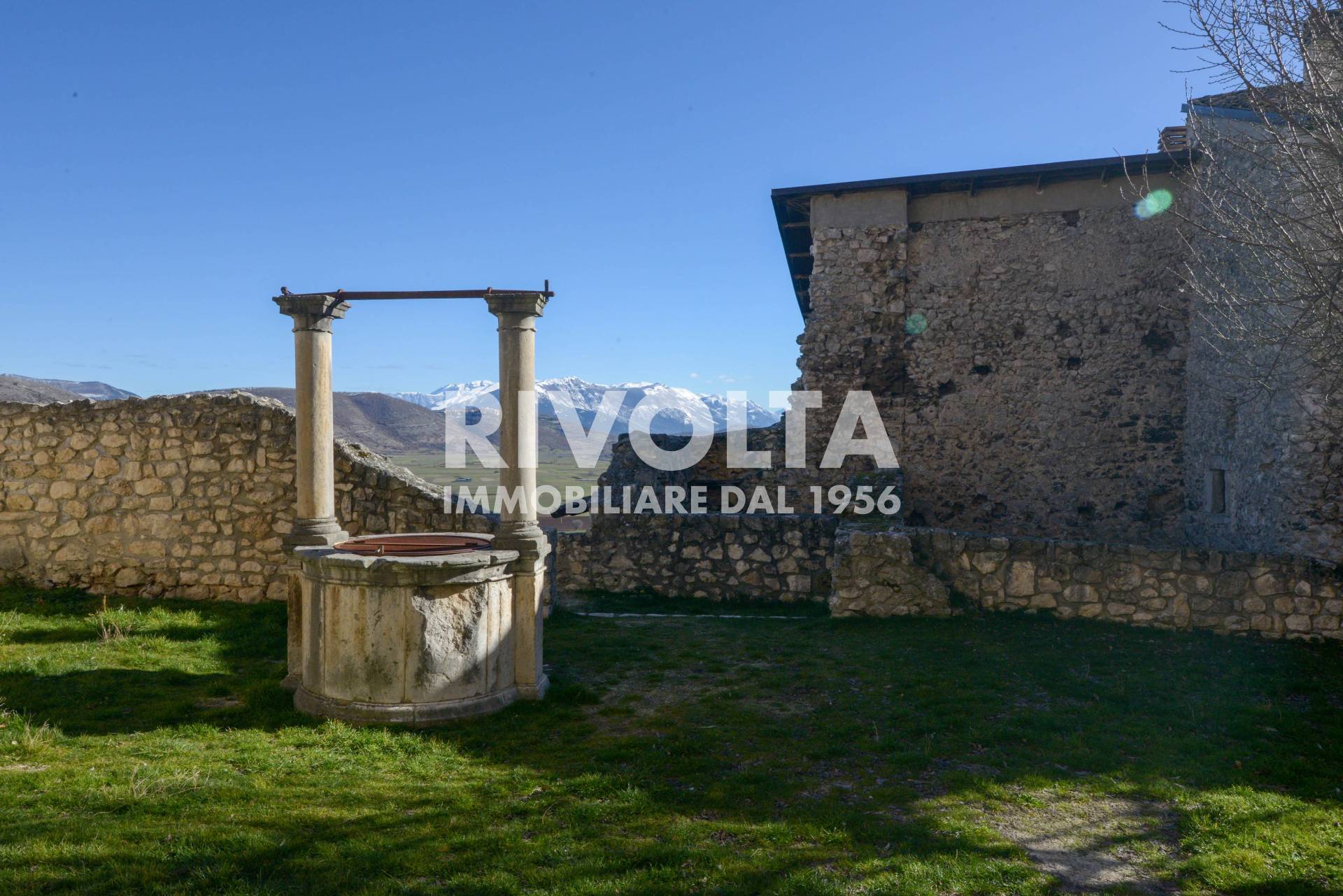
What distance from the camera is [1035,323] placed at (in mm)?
13633

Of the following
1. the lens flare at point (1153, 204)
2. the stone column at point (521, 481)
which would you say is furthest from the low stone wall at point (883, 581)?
→ the lens flare at point (1153, 204)

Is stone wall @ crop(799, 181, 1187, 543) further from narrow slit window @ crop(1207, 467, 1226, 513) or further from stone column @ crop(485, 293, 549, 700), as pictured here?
stone column @ crop(485, 293, 549, 700)

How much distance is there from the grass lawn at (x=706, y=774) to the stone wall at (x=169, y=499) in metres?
1.27

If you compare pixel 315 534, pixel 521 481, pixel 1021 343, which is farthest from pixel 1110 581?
pixel 315 534

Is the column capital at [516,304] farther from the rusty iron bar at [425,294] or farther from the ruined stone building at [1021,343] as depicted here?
the ruined stone building at [1021,343]

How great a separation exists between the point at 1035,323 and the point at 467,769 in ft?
39.6

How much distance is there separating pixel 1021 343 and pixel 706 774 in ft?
36.4

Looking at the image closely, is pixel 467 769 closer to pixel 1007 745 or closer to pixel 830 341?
pixel 1007 745

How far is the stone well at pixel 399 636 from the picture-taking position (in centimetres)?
571

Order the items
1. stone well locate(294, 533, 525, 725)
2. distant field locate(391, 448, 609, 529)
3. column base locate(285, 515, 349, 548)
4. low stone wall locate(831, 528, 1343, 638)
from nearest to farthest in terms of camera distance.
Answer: stone well locate(294, 533, 525, 725)
column base locate(285, 515, 349, 548)
low stone wall locate(831, 528, 1343, 638)
distant field locate(391, 448, 609, 529)

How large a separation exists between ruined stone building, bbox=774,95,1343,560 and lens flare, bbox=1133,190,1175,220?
2.7 inches

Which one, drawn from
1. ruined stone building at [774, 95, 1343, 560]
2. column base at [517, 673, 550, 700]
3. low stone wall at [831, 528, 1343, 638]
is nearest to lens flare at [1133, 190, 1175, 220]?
ruined stone building at [774, 95, 1343, 560]

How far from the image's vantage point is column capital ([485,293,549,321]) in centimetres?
643

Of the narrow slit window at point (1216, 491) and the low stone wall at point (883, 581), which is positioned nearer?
the low stone wall at point (883, 581)
